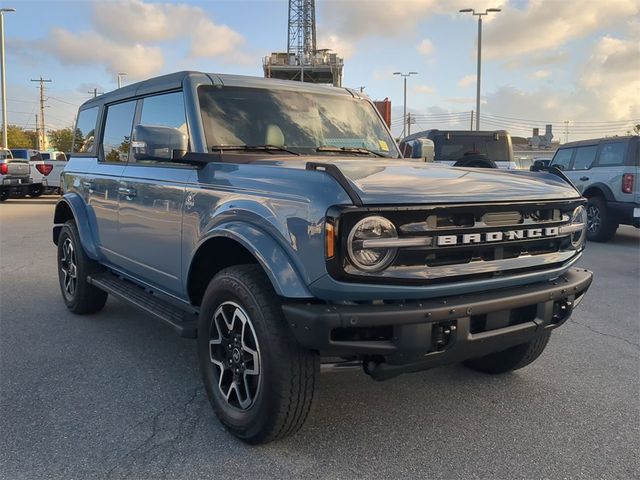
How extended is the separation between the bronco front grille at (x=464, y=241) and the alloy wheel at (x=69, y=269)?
3.80 meters

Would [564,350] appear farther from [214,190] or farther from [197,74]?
[197,74]

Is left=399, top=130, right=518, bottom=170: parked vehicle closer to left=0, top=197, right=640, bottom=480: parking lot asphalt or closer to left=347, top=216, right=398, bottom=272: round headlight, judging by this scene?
left=0, top=197, right=640, bottom=480: parking lot asphalt

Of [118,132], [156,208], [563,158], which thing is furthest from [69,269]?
[563,158]

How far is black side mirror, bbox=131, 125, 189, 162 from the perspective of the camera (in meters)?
3.35

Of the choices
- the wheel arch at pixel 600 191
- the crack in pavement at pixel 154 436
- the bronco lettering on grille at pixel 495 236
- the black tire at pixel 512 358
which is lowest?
the crack in pavement at pixel 154 436

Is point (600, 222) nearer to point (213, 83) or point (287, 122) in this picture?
point (287, 122)

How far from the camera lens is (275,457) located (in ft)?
9.34

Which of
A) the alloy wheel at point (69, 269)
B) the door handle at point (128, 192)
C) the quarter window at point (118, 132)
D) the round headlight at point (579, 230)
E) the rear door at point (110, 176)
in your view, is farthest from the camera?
the alloy wheel at point (69, 269)

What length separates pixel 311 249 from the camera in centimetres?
251

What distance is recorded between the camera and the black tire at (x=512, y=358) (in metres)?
3.71

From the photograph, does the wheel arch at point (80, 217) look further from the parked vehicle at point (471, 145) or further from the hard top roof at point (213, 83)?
the parked vehicle at point (471, 145)

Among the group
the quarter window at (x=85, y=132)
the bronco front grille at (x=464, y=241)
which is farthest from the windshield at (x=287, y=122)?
the quarter window at (x=85, y=132)

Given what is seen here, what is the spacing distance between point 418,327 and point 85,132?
4.56 metres

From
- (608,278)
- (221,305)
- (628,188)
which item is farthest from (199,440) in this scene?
(628,188)
